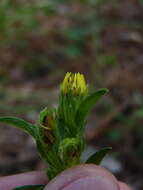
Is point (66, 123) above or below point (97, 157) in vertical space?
above

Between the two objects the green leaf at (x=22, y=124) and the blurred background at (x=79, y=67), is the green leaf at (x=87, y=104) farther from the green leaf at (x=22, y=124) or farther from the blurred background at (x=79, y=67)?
the blurred background at (x=79, y=67)

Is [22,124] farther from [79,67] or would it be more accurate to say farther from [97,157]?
[79,67]

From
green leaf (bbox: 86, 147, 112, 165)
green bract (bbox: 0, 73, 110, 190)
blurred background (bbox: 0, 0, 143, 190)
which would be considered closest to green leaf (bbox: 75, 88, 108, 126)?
green bract (bbox: 0, 73, 110, 190)

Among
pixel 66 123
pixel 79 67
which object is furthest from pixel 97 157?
pixel 79 67

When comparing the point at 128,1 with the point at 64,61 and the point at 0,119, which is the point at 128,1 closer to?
the point at 64,61

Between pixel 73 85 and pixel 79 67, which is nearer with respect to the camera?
pixel 73 85

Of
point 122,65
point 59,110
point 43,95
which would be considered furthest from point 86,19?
point 59,110
